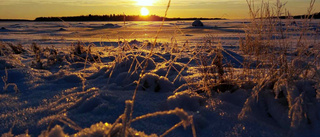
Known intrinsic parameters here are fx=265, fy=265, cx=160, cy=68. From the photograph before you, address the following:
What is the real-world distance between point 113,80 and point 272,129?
1.33 m

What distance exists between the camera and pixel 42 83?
6.93 ft

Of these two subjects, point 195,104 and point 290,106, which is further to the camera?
point 195,104

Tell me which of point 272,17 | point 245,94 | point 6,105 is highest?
point 272,17

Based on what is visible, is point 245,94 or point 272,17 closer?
point 245,94

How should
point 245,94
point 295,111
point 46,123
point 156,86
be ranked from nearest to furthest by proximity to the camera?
point 295,111 → point 46,123 → point 245,94 → point 156,86

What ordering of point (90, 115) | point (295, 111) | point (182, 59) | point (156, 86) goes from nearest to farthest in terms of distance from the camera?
point (295, 111) < point (90, 115) < point (156, 86) < point (182, 59)

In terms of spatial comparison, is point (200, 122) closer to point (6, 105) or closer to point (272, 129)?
point (272, 129)

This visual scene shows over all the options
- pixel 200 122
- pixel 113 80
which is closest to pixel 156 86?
pixel 113 80

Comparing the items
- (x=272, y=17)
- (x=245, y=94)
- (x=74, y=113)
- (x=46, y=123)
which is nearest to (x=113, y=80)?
(x=74, y=113)

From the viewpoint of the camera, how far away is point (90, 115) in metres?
1.36

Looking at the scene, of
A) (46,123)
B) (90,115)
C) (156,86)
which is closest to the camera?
(46,123)

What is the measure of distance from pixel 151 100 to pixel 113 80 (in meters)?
0.64

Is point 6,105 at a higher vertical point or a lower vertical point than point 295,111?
lower

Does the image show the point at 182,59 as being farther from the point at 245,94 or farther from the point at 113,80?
the point at 245,94
